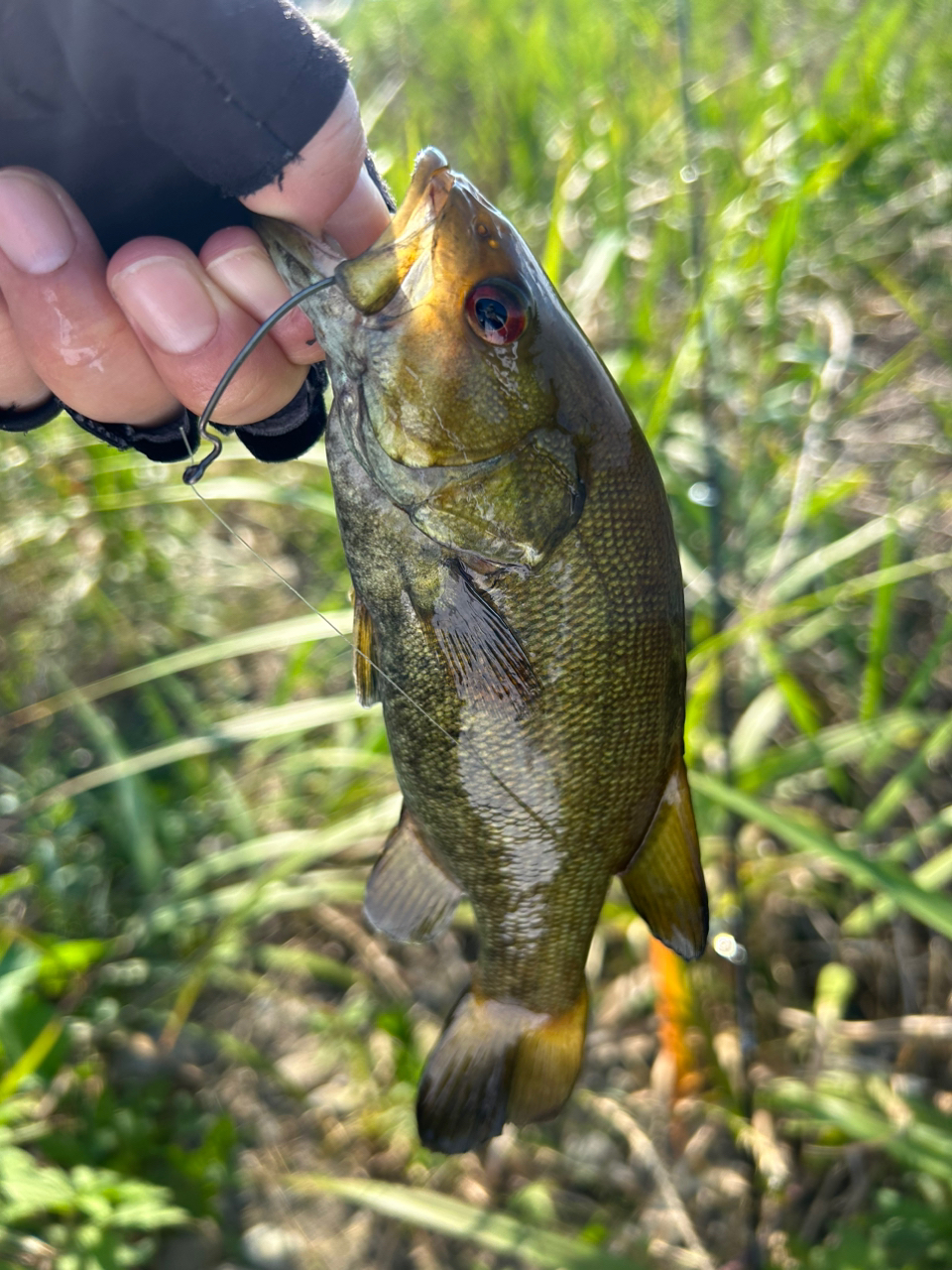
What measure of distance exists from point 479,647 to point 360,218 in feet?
2.04

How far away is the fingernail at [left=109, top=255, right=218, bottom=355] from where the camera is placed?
3.83 feet

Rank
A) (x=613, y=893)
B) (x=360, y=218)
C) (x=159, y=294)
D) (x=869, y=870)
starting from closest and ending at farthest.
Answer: (x=159, y=294) < (x=360, y=218) < (x=869, y=870) < (x=613, y=893)

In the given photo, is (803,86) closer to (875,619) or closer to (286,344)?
(875,619)

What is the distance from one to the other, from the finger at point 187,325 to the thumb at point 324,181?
12 cm

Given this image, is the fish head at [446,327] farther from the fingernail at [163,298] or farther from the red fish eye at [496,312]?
the fingernail at [163,298]

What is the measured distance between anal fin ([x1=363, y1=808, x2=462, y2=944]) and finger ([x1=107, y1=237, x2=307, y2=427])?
63cm

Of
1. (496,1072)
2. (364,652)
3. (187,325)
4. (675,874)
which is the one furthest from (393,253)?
(496,1072)

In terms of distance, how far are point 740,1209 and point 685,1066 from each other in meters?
0.33

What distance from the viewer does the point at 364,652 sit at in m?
1.23

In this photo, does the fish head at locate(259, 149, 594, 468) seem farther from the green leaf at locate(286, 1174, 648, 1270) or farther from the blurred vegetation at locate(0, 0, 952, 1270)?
the green leaf at locate(286, 1174, 648, 1270)

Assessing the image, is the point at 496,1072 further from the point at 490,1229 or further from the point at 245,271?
the point at 245,271

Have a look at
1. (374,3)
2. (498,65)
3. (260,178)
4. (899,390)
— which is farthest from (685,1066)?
(374,3)

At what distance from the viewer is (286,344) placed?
129 cm

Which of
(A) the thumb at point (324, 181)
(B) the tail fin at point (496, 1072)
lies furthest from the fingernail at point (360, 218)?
(B) the tail fin at point (496, 1072)
